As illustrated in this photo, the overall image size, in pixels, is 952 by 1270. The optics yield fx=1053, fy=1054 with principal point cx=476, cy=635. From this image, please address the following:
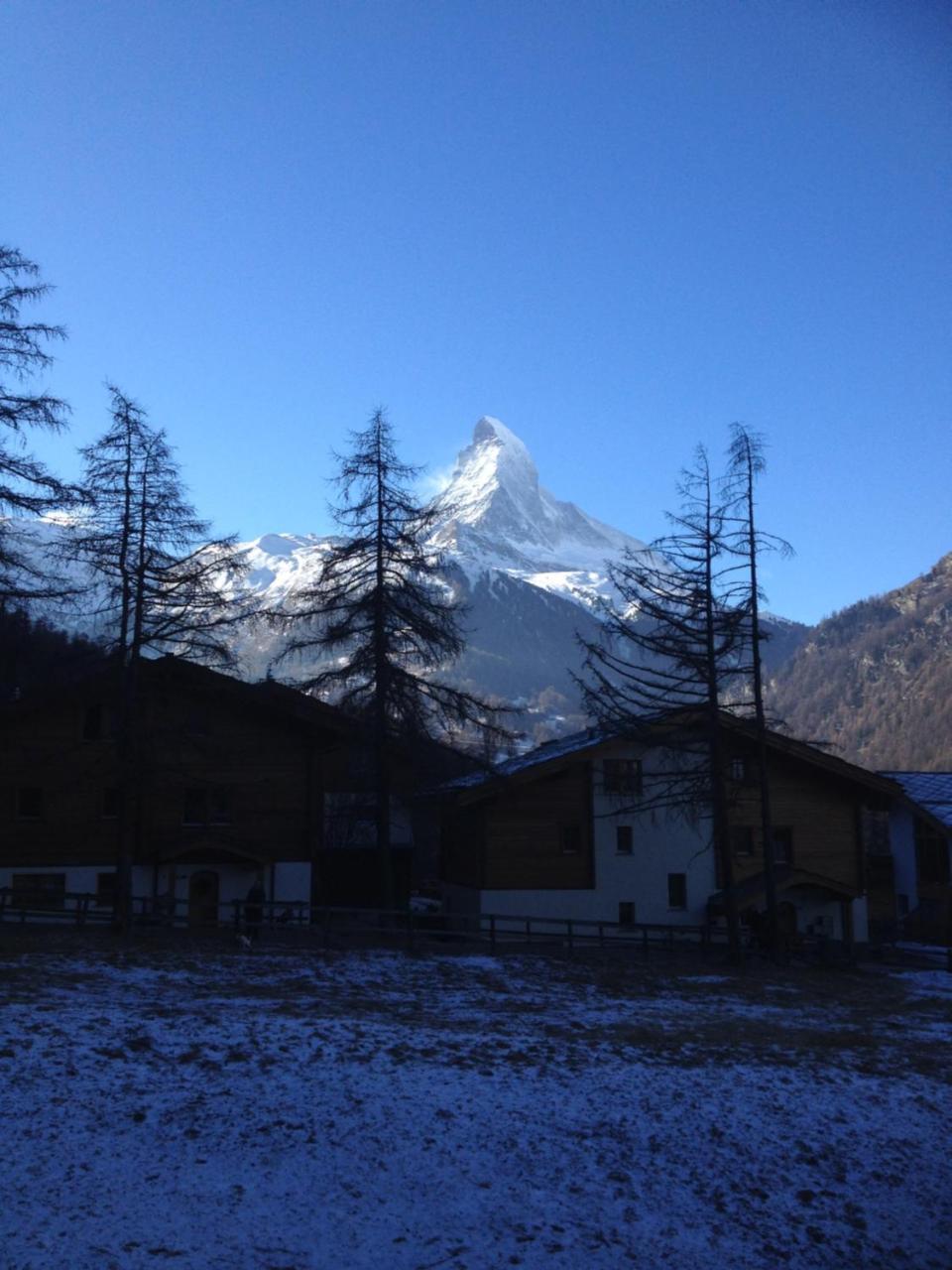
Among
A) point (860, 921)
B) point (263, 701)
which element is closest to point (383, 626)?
point (263, 701)

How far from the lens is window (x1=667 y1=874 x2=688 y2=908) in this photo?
38906 mm

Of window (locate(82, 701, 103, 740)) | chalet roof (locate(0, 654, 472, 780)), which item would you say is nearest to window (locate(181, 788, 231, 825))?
chalet roof (locate(0, 654, 472, 780))

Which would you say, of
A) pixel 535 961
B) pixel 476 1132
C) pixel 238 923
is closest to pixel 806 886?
pixel 535 961

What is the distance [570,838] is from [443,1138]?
27673 millimetres

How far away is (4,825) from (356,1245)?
28779mm

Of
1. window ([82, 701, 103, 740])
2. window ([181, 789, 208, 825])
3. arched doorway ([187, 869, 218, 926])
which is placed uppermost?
window ([82, 701, 103, 740])

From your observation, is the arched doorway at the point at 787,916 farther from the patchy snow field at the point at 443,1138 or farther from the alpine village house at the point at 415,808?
the patchy snow field at the point at 443,1138

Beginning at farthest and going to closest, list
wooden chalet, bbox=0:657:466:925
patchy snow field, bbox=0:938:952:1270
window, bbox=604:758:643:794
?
window, bbox=604:758:643:794
wooden chalet, bbox=0:657:466:925
patchy snow field, bbox=0:938:952:1270

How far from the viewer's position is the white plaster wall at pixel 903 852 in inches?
1827

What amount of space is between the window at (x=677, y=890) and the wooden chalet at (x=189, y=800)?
37.8 feet

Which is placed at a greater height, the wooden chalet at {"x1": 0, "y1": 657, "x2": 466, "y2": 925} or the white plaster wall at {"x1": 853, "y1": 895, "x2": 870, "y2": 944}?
the wooden chalet at {"x1": 0, "y1": 657, "x2": 466, "y2": 925}

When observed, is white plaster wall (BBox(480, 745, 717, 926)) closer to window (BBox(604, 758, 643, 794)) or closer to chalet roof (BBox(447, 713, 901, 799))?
window (BBox(604, 758, 643, 794))

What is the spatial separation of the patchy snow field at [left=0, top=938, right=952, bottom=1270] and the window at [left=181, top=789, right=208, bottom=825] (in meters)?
18.4

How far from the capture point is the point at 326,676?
96.0 feet
